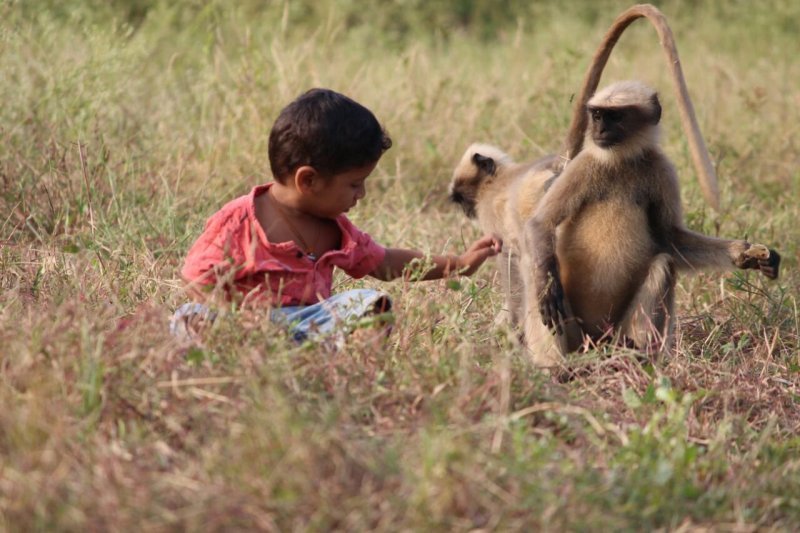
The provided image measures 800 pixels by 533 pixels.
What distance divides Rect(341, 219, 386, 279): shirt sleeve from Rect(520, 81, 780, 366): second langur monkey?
0.66 m

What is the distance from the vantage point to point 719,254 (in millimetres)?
4332

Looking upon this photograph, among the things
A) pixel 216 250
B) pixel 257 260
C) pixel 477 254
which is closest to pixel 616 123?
pixel 477 254

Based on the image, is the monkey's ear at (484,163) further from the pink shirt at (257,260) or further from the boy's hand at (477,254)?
the pink shirt at (257,260)

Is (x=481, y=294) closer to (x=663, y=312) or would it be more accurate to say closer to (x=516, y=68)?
(x=663, y=312)

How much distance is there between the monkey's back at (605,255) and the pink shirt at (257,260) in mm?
961

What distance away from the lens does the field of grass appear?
246 centimetres

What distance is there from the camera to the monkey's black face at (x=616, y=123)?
425 cm

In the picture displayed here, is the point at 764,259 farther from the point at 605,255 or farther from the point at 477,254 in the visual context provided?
the point at 477,254

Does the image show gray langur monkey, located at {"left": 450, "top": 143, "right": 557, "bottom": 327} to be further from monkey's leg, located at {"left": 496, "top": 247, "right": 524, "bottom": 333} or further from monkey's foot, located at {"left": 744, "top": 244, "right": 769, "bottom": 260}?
monkey's foot, located at {"left": 744, "top": 244, "right": 769, "bottom": 260}

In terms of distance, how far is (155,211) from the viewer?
5.19 m

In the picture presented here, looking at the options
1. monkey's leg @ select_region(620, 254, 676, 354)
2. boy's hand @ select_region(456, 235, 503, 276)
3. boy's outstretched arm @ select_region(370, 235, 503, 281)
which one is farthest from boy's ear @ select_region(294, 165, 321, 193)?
monkey's leg @ select_region(620, 254, 676, 354)

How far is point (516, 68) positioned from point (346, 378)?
571 centimetres

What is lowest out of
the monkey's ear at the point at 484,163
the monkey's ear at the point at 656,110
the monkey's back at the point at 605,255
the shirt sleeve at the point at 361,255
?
the monkey's ear at the point at 484,163

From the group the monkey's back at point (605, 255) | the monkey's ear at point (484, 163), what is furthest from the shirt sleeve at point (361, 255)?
the monkey's ear at point (484, 163)
